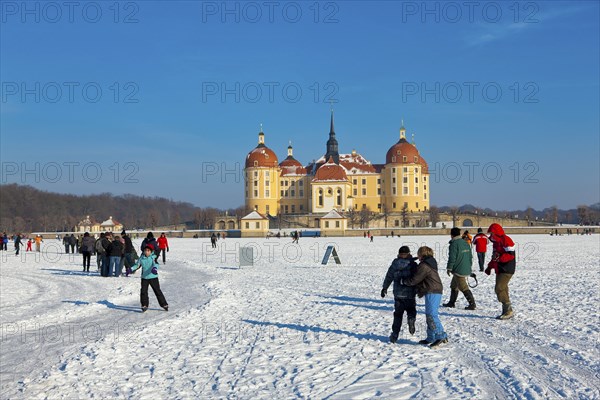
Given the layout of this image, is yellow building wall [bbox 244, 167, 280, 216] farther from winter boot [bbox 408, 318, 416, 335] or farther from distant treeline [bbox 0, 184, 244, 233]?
winter boot [bbox 408, 318, 416, 335]

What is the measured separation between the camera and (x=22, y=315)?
11562 millimetres

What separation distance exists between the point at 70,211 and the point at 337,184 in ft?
250

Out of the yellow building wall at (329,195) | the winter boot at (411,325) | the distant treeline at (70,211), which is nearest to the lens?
the winter boot at (411,325)

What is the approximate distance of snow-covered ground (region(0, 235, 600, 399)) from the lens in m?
6.28

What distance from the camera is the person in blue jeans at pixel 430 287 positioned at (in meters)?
7.96

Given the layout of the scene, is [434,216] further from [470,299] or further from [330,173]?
[470,299]

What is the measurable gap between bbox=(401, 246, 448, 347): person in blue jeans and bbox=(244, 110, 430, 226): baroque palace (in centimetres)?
8646

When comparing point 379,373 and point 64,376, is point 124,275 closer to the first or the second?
point 64,376

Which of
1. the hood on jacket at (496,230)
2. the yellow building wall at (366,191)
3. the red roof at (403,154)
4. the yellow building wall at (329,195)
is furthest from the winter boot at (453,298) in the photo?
the yellow building wall at (366,191)

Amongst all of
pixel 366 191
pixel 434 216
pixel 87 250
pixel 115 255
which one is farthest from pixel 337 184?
pixel 115 255

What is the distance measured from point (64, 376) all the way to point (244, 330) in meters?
3.16

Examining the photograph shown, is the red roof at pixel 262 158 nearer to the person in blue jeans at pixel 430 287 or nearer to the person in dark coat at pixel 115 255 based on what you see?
the person in dark coat at pixel 115 255

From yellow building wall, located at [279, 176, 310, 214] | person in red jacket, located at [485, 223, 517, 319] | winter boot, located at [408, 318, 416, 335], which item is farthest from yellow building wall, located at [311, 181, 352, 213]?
winter boot, located at [408, 318, 416, 335]

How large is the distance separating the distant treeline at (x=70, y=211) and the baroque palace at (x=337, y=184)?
6012 mm
